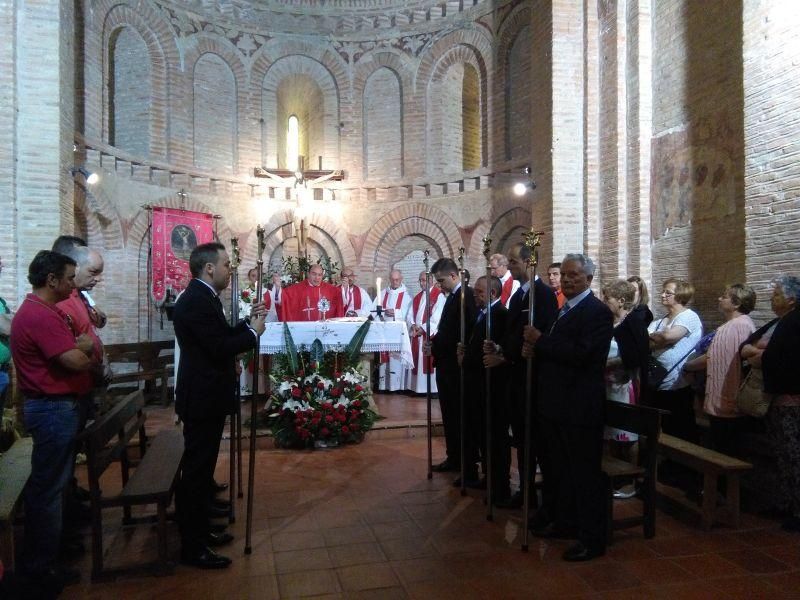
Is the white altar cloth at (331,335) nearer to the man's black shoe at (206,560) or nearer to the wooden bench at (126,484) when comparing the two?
the wooden bench at (126,484)

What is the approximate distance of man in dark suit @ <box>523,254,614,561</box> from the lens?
13.1ft

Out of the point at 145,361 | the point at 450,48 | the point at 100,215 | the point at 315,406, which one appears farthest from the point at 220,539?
the point at 450,48

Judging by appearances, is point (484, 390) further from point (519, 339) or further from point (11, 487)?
point (11, 487)

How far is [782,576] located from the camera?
3.76 m

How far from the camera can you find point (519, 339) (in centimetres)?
481

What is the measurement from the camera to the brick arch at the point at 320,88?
A: 14.0 meters

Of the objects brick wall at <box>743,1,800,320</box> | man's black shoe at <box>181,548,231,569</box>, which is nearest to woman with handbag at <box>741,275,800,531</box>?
brick wall at <box>743,1,800,320</box>

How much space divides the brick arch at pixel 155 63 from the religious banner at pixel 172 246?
124 centimetres

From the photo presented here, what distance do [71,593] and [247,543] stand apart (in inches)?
40.7

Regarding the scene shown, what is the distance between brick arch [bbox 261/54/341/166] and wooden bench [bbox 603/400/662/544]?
36.1 ft

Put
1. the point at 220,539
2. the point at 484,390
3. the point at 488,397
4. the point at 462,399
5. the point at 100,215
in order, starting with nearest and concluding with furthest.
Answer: the point at 220,539 < the point at 488,397 < the point at 462,399 < the point at 484,390 < the point at 100,215

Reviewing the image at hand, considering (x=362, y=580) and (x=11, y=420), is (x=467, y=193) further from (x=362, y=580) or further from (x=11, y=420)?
(x=362, y=580)

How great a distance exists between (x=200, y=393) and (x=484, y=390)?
106 inches

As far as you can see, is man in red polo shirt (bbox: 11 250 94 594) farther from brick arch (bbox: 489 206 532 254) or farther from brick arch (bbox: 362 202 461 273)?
brick arch (bbox: 362 202 461 273)
